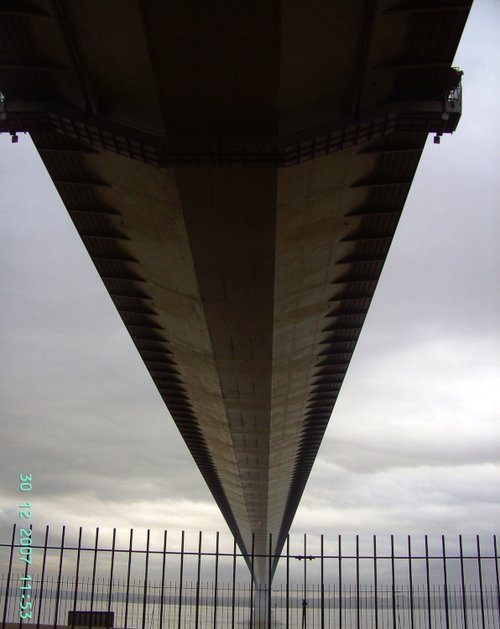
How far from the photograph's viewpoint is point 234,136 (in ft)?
49.7

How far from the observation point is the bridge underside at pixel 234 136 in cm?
1245

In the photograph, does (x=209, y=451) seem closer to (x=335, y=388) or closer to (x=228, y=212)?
(x=335, y=388)

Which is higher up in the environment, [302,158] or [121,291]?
[121,291]

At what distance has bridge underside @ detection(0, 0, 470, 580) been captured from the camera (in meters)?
12.5

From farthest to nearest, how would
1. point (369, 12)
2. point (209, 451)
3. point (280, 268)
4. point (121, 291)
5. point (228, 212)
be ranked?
point (209, 451)
point (121, 291)
point (280, 268)
point (228, 212)
point (369, 12)

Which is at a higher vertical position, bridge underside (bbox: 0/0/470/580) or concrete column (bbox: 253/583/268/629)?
bridge underside (bbox: 0/0/470/580)

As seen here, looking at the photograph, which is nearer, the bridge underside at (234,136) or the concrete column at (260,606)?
the bridge underside at (234,136)

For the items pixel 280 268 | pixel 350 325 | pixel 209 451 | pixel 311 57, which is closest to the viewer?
pixel 311 57

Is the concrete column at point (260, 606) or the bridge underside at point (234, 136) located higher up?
the bridge underside at point (234, 136)

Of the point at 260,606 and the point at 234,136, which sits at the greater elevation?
the point at 234,136

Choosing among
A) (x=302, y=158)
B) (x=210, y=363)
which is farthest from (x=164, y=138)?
(x=210, y=363)

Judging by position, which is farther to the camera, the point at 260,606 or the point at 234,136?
the point at 260,606

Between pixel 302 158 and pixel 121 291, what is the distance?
507 inches

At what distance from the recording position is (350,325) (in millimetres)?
29594
